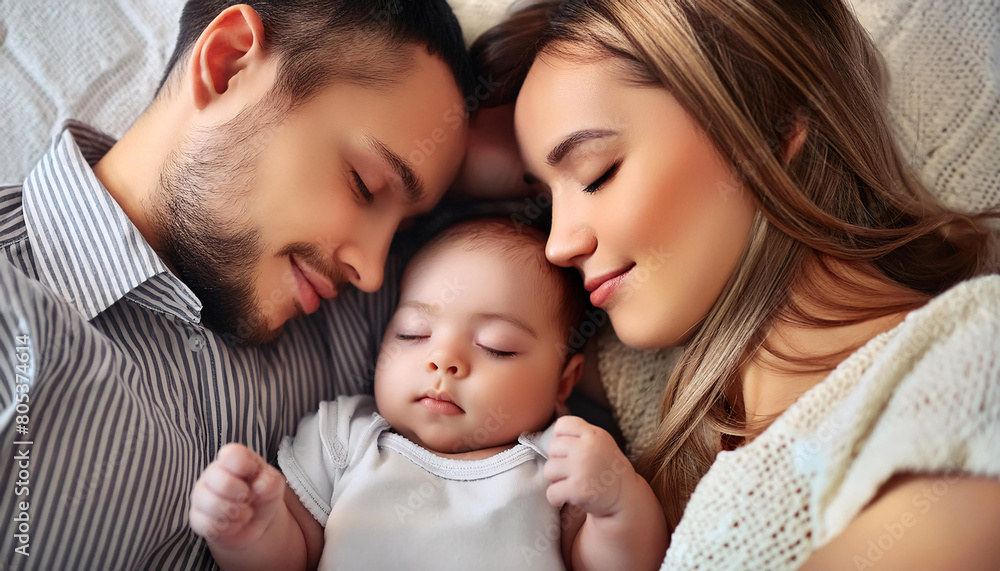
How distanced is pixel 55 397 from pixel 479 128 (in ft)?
3.45

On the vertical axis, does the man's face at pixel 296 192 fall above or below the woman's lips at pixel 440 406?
above

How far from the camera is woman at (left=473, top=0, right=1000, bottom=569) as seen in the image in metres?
1.00

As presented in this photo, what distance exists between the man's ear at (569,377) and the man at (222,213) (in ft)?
1.59

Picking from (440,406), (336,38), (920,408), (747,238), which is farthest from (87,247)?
(920,408)

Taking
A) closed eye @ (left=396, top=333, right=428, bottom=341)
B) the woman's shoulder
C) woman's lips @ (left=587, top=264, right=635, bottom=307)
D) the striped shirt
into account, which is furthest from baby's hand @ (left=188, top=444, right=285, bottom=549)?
the woman's shoulder

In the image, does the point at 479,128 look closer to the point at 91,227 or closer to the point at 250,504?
the point at 91,227

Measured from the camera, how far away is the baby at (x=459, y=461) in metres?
1.10

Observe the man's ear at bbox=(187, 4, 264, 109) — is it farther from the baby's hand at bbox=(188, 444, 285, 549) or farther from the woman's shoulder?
the woman's shoulder

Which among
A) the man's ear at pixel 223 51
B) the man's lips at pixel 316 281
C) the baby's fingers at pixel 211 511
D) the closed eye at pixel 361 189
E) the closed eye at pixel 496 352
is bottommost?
the baby's fingers at pixel 211 511

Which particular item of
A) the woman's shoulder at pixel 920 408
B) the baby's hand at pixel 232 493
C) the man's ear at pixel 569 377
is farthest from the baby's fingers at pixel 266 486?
the woman's shoulder at pixel 920 408

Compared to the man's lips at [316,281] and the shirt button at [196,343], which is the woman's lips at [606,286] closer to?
the man's lips at [316,281]

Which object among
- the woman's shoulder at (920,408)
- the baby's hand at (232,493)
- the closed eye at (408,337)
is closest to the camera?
the woman's shoulder at (920,408)

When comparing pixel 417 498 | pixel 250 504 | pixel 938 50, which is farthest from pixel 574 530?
pixel 938 50

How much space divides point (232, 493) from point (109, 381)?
356mm
